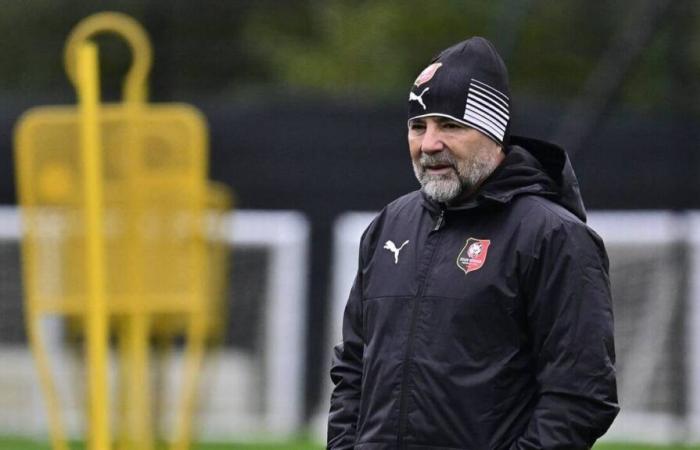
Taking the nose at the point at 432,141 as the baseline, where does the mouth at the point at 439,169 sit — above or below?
below

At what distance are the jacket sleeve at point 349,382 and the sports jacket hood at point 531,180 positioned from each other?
0.32m

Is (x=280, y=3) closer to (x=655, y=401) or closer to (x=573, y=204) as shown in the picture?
(x=655, y=401)

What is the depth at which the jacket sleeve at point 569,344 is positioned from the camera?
3137 millimetres

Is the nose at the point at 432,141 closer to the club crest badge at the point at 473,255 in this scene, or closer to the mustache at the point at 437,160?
the mustache at the point at 437,160

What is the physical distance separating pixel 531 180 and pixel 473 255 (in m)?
0.23

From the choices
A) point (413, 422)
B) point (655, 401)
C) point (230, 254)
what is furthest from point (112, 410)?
point (413, 422)

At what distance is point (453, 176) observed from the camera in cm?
334

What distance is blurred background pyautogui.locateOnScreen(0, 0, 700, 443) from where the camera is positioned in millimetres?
8664

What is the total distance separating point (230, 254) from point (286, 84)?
3.61 m

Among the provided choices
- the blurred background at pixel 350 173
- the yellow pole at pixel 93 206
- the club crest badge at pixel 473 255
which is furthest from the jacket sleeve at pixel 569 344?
the blurred background at pixel 350 173

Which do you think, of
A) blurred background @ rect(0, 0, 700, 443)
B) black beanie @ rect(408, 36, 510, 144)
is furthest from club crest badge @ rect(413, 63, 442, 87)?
blurred background @ rect(0, 0, 700, 443)

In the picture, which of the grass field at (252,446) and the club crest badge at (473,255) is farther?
the grass field at (252,446)

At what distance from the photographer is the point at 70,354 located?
9344mm

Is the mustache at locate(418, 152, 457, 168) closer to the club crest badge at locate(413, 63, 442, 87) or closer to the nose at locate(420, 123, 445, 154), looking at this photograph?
the nose at locate(420, 123, 445, 154)
